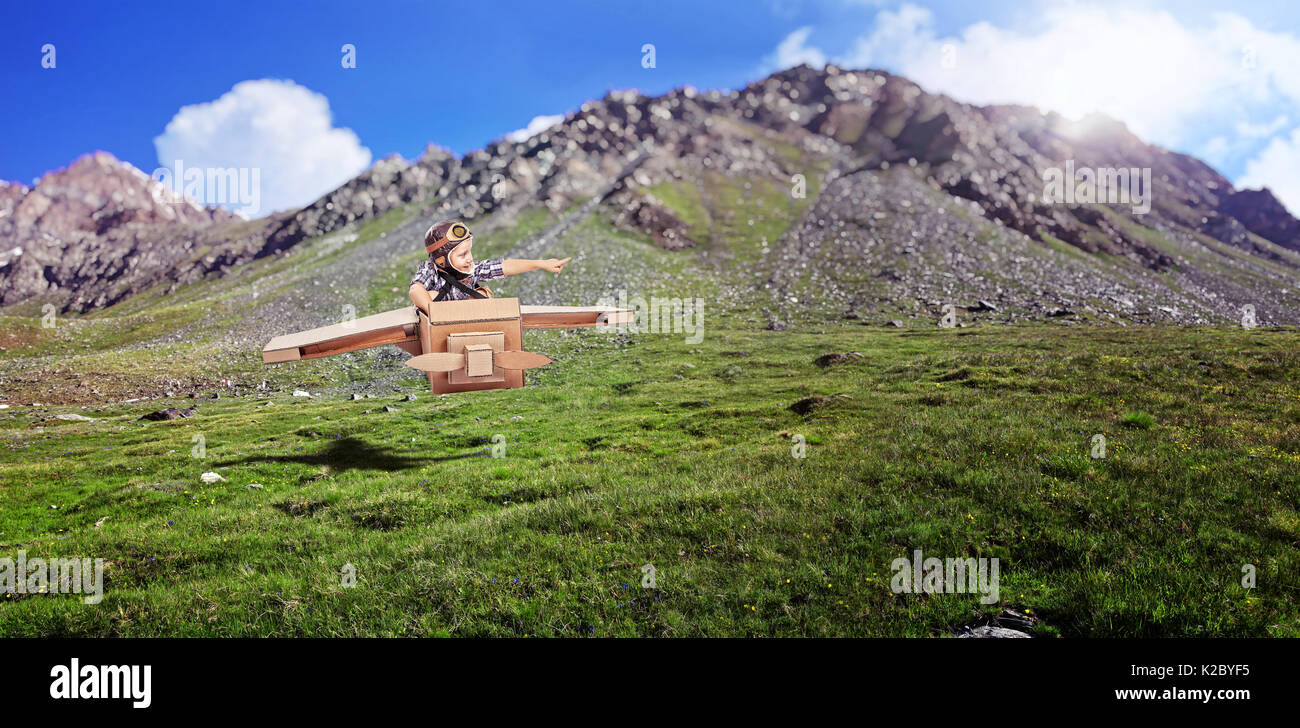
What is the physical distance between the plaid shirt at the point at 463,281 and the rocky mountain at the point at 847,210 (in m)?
26.6

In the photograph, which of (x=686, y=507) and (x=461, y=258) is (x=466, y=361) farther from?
(x=686, y=507)

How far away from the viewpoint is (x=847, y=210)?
76500 millimetres

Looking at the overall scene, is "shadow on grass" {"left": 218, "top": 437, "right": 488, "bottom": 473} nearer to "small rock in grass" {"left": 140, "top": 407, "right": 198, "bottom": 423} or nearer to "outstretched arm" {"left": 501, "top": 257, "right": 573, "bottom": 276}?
"small rock in grass" {"left": 140, "top": 407, "right": 198, "bottom": 423}

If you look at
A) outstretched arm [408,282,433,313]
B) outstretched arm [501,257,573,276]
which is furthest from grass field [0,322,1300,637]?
outstretched arm [501,257,573,276]

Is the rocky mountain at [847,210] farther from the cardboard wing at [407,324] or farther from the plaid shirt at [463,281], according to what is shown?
the plaid shirt at [463,281]

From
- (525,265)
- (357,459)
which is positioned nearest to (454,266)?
(525,265)

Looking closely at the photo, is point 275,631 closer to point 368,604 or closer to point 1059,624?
point 368,604

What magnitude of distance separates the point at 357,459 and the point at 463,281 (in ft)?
20.4

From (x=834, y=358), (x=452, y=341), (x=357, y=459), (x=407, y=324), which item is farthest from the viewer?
(x=834, y=358)

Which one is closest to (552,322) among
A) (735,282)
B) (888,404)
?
(888,404)

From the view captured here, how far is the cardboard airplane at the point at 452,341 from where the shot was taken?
649 centimetres

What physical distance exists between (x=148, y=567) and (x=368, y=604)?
3.89 m

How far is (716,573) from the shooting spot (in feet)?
20.0

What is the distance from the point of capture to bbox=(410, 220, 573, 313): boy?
7.27 m
